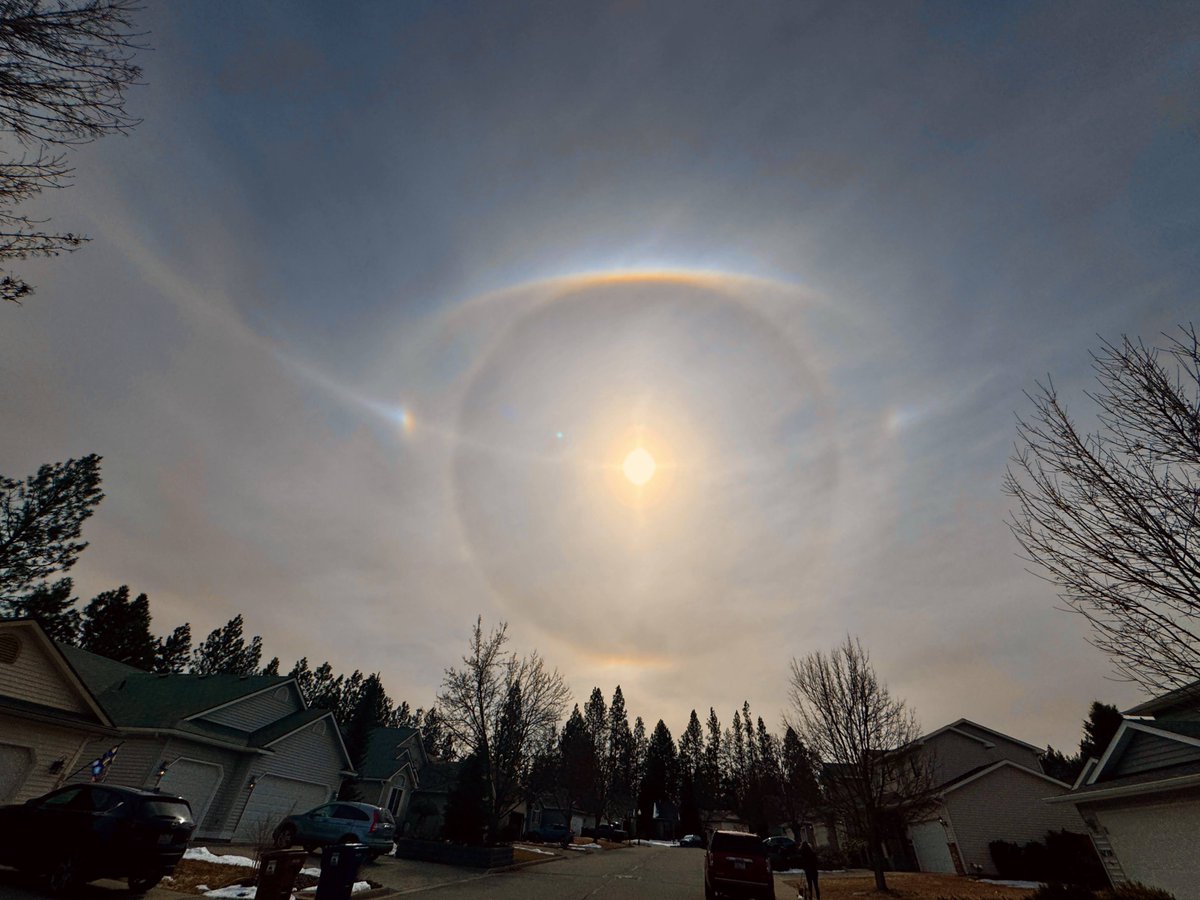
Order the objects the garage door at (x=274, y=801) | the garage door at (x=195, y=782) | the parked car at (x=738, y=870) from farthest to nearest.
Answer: the garage door at (x=274, y=801) → the garage door at (x=195, y=782) → the parked car at (x=738, y=870)

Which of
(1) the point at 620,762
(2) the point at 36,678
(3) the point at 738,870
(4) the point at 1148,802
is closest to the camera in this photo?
(3) the point at 738,870

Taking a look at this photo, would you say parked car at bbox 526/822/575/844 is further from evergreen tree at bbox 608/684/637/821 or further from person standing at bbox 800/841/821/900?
evergreen tree at bbox 608/684/637/821

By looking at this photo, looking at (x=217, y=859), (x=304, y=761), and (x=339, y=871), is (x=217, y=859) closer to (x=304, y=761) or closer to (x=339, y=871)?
(x=339, y=871)

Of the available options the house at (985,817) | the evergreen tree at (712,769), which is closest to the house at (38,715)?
the house at (985,817)

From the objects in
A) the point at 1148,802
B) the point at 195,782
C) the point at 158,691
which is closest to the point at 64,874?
the point at 195,782

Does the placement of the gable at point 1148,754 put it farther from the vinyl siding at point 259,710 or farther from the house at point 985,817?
the vinyl siding at point 259,710

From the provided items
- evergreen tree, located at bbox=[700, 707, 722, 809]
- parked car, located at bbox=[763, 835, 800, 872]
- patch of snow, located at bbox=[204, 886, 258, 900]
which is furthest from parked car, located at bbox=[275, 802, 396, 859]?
evergreen tree, located at bbox=[700, 707, 722, 809]
